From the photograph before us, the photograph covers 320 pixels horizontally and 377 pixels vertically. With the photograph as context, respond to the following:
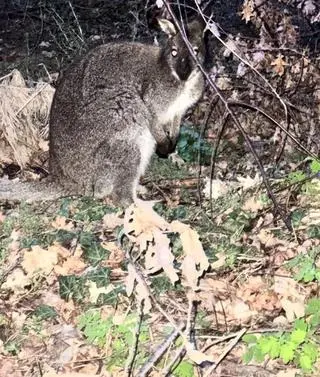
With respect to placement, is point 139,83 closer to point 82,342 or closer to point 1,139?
point 1,139

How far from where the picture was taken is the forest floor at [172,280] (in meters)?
4.18

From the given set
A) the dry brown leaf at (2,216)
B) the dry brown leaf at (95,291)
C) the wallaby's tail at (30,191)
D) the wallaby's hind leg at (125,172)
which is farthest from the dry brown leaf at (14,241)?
the dry brown leaf at (95,291)

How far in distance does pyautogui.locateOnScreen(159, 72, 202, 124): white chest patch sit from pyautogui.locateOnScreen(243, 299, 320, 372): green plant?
2534 mm

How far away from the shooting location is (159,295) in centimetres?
488

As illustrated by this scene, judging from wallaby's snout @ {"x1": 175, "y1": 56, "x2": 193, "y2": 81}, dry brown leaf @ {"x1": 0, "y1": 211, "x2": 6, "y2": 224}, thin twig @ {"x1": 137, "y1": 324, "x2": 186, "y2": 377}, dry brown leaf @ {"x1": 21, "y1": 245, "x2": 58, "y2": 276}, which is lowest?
dry brown leaf @ {"x1": 0, "y1": 211, "x2": 6, "y2": 224}

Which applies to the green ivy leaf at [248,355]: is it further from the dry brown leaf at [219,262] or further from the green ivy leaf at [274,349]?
the dry brown leaf at [219,262]

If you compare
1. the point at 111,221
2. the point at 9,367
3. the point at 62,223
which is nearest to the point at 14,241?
the point at 62,223

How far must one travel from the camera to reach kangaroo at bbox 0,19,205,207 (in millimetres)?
6086

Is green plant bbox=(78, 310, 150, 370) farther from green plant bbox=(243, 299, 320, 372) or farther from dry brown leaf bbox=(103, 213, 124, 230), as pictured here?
dry brown leaf bbox=(103, 213, 124, 230)

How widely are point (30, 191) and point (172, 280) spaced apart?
2.47m

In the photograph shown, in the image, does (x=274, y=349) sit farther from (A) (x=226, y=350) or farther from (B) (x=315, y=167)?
(B) (x=315, y=167)

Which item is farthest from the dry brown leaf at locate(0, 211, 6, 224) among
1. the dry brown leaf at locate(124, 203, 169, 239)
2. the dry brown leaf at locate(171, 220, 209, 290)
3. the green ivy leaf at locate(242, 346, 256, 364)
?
the green ivy leaf at locate(242, 346, 256, 364)

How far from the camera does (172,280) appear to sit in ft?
13.2

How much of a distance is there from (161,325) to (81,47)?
17.1 ft
